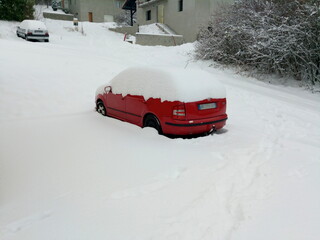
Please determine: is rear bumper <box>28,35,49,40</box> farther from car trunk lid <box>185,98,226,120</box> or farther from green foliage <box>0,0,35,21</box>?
car trunk lid <box>185,98,226,120</box>

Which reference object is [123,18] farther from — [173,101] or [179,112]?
[179,112]

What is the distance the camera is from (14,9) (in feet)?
83.5

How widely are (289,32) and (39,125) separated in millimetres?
10391

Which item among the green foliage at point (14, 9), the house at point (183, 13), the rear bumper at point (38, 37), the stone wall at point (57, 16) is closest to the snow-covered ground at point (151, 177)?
the rear bumper at point (38, 37)

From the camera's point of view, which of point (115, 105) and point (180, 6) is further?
point (180, 6)

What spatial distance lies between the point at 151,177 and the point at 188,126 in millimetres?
1667

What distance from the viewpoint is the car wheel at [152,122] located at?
18.1ft

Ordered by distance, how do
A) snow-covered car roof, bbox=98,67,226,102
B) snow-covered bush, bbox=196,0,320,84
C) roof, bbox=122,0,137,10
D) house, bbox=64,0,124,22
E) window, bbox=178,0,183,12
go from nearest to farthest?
snow-covered car roof, bbox=98,67,226,102 < snow-covered bush, bbox=196,0,320,84 < window, bbox=178,0,183,12 < roof, bbox=122,0,137,10 < house, bbox=64,0,124,22

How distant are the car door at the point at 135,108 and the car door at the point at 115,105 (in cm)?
17

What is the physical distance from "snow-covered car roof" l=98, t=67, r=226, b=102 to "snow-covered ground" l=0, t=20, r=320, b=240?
2.70ft

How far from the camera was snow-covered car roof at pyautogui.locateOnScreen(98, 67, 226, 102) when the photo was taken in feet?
17.3

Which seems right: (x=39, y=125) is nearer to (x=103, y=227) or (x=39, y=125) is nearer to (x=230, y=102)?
(x=103, y=227)

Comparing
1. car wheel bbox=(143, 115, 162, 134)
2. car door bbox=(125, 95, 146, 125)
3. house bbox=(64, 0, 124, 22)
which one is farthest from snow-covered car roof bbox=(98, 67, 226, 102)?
house bbox=(64, 0, 124, 22)

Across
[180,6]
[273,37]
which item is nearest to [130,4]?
[180,6]
